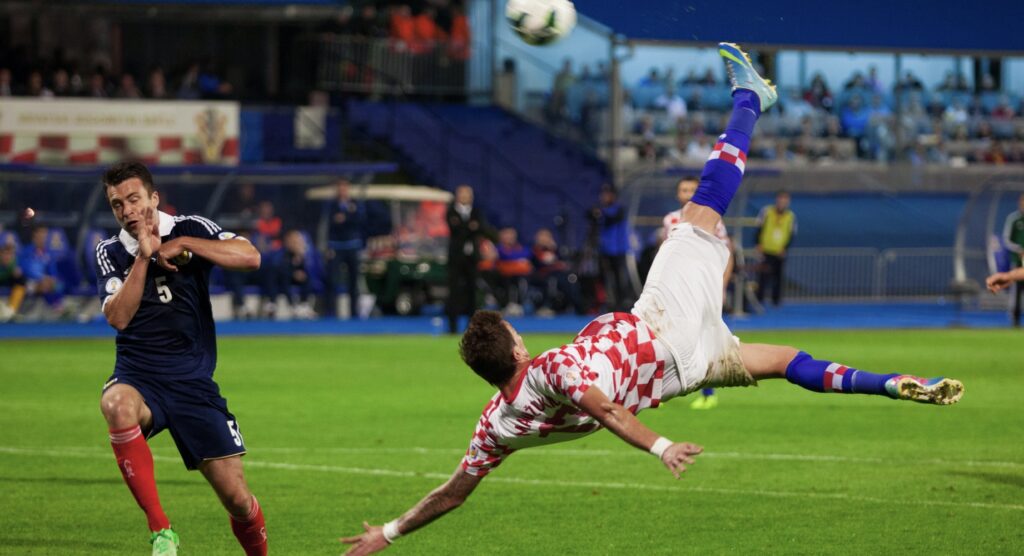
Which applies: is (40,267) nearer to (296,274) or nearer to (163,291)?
(296,274)

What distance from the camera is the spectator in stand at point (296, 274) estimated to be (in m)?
26.7

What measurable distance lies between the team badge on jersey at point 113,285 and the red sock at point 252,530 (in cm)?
117

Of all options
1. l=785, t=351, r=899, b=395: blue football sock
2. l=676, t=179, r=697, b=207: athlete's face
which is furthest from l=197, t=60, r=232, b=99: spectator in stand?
l=785, t=351, r=899, b=395: blue football sock

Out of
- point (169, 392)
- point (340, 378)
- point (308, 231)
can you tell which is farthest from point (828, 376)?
→ point (308, 231)

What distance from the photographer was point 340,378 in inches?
694

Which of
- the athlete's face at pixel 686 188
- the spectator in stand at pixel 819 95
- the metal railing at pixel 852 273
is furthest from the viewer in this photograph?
the spectator in stand at pixel 819 95

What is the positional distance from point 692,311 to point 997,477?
166 inches

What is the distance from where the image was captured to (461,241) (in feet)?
76.1

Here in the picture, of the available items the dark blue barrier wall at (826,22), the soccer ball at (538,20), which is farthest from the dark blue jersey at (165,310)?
the dark blue barrier wall at (826,22)

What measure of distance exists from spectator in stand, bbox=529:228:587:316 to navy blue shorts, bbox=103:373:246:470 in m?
21.3

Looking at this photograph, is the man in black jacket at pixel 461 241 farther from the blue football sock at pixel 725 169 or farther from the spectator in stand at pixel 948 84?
the spectator in stand at pixel 948 84

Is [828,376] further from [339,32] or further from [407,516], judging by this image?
[339,32]

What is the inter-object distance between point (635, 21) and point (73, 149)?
1932 cm

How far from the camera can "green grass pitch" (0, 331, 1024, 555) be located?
27.7ft
